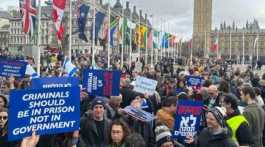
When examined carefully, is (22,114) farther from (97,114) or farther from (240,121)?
(240,121)

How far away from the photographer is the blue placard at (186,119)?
5.76 meters

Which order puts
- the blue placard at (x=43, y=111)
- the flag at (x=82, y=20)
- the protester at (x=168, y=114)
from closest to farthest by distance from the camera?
1. the blue placard at (x=43, y=111)
2. the protester at (x=168, y=114)
3. the flag at (x=82, y=20)

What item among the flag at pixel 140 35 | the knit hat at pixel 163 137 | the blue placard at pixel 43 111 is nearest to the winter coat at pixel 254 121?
the knit hat at pixel 163 137

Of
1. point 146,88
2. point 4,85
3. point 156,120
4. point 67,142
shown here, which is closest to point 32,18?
point 4,85

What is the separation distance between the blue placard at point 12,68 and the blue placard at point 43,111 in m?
5.33

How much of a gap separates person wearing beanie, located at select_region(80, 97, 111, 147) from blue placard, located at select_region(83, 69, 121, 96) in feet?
6.41

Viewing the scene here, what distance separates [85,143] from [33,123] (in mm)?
1670

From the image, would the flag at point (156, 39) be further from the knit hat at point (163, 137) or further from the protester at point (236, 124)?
the knit hat at point (163, 137)

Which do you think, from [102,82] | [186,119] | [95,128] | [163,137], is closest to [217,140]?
[163,137]

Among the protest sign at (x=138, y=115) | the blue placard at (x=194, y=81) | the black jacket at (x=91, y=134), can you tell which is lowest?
the black jacket at (x=91, y=134)

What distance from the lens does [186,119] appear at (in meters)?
5.85

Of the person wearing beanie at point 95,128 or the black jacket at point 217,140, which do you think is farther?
the person wearing beanie at point 95,128

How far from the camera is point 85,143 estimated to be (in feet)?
19.2

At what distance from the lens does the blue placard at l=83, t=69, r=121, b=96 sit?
802cm
